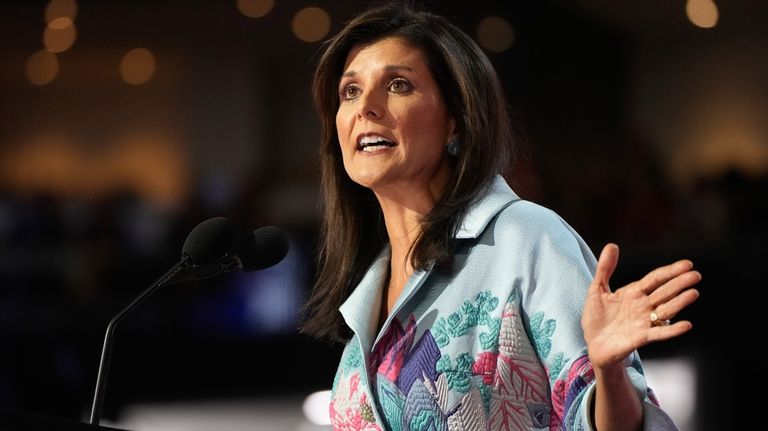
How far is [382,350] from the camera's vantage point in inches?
76.9

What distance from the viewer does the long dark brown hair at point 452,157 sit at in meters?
2.01

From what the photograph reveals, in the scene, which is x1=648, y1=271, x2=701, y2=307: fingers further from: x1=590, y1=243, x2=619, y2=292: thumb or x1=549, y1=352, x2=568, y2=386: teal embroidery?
x1=549, y1=352, x2=568, y2=386: teal embroidery

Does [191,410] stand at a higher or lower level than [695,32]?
lower

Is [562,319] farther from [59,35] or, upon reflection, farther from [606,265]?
[59,35]

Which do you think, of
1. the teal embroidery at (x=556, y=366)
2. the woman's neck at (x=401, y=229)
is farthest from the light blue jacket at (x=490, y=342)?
the woman's neck at (x=401, y=229)

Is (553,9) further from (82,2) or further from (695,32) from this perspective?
(82,2)

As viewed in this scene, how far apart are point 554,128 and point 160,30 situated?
2.11 m

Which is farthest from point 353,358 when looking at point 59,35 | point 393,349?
point 59,35

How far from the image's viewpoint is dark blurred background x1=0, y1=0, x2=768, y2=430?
5383 mm

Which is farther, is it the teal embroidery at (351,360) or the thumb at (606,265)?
the teal embroidery at (351,360)

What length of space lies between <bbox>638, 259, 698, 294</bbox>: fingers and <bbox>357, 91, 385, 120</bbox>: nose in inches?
25.2

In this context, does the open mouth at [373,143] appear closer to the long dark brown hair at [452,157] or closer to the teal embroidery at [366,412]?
the long dark brown hair at [452,157]

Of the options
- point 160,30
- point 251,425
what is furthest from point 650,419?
point 160,30

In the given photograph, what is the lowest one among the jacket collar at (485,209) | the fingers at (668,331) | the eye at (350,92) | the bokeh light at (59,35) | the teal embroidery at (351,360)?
the teal embroidery at (351,360)
